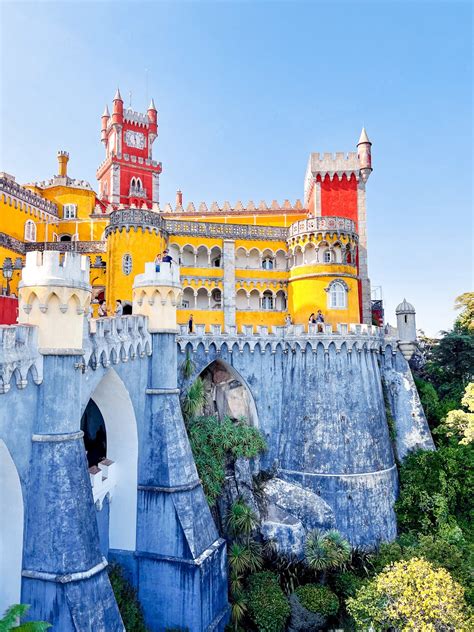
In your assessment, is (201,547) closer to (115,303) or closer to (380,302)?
(115,303)

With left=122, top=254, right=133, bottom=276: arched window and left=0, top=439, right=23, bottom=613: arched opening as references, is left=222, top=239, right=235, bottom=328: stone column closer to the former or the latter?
left=122, top=254, right=133, bottom=276: arched window

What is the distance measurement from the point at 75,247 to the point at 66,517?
24057 mm

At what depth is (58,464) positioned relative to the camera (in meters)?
11.1

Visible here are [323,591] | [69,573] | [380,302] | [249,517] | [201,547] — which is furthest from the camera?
[380,302]

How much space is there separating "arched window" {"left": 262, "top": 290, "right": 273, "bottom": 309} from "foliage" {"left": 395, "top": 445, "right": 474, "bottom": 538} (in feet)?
47.2

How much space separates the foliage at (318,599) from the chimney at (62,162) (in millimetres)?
36308

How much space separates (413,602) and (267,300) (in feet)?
69.2

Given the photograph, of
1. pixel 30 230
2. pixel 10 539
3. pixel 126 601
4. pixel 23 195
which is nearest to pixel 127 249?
pixel 30 230

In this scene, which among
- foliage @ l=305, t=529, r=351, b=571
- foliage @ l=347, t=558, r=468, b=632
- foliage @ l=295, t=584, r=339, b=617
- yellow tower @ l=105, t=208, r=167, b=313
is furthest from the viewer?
yellow tower @ l=105, t=208, r=167, b=313

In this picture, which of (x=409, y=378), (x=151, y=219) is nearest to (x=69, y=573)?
(x=151, y=219)

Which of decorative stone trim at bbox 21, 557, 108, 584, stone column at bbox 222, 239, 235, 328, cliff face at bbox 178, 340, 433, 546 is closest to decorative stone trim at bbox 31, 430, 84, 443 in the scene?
decorative stone trim at bbox 21, 557, 108, 584

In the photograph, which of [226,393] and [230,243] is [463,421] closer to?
[226,393]

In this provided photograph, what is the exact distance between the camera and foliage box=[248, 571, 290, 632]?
1819 centimetres

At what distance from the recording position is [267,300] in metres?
32.1
